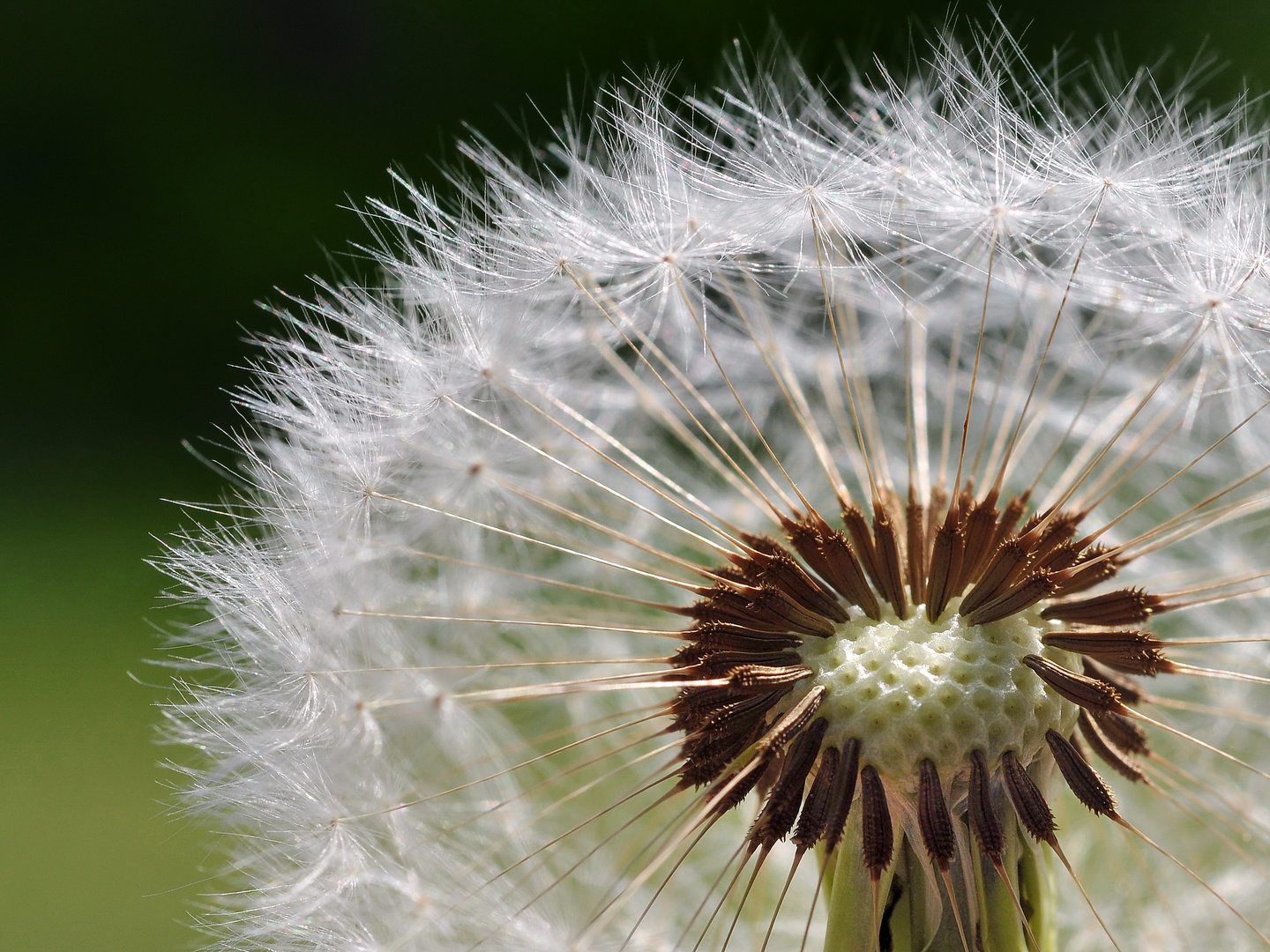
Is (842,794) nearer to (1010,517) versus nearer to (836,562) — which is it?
(836,562)

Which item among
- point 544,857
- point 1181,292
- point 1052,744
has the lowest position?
point 1052,744

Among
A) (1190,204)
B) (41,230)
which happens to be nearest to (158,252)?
(41,230)

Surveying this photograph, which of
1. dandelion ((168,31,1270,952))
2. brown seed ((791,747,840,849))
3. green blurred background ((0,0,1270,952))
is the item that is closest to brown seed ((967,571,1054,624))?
dandelion ((168,31,1270,952))

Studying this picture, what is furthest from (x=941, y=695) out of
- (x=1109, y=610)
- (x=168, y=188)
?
(x=168, y=188)

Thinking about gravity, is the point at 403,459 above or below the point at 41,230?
below

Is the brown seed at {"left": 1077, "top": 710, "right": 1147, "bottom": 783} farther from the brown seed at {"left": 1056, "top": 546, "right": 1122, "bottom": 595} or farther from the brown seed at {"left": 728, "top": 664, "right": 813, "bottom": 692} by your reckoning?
the brown seed at {"left": 728, "top": 664, "right": 813, "bottom": 692}

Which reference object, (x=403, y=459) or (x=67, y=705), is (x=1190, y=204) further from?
(x=67, y=705)
